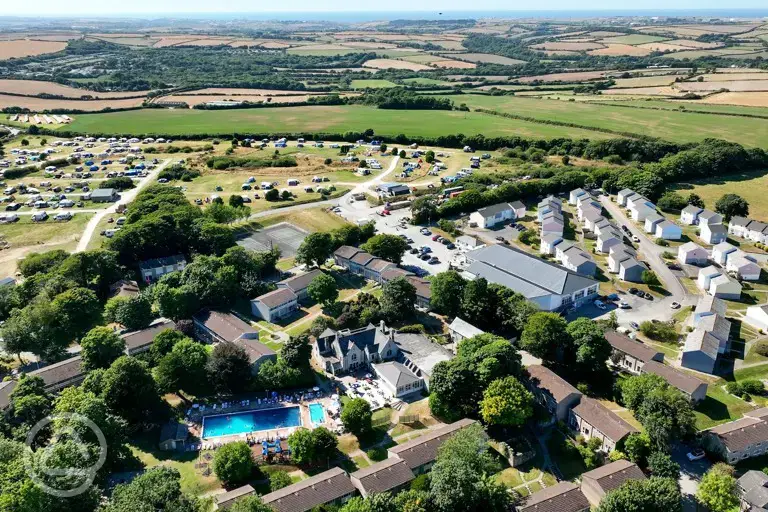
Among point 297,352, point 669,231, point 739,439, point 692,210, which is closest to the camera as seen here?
point 739,439

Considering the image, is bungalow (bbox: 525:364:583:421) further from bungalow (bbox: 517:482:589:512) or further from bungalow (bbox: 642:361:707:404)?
bungalow (bbox: 517:482:589:512)

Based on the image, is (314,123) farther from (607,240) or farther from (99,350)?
(99,350)

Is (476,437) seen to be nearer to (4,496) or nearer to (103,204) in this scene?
(4,496)

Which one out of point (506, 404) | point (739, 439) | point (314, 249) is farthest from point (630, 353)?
point (314, 249)

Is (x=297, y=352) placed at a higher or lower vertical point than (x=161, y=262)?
higher


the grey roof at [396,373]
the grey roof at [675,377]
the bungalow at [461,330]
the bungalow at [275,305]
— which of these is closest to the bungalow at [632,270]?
the grey roof at [675,377]

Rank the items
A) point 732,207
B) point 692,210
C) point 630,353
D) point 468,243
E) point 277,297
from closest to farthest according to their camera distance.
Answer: point 630,353 → point 277,297 → point 468,243 → point 692,210 → point 732,207

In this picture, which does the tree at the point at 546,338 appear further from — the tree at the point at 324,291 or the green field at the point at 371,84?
the green field at the point at 371,84

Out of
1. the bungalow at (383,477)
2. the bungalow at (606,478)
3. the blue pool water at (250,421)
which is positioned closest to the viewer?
the bungalow at (606,478)
